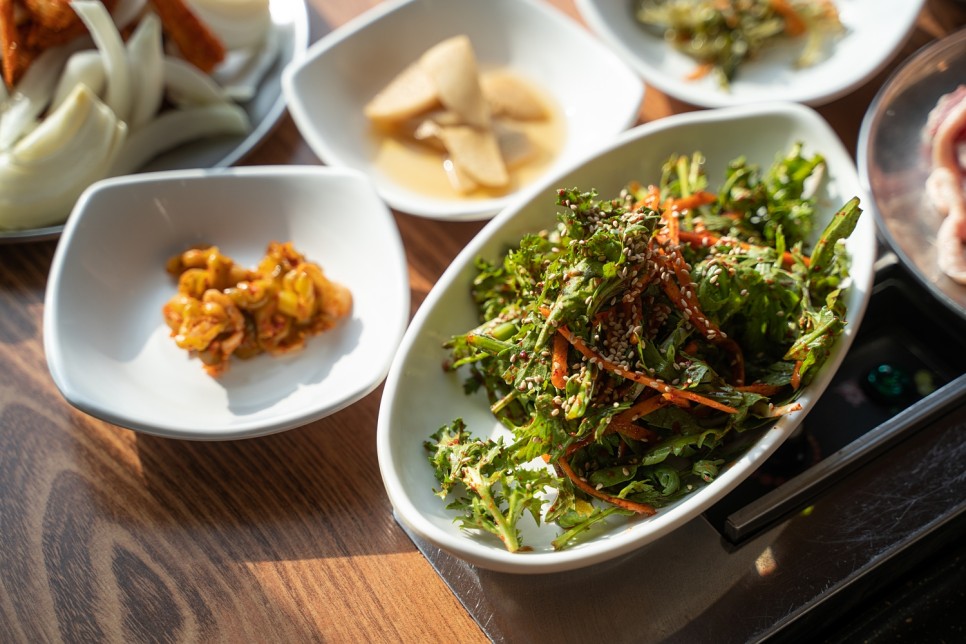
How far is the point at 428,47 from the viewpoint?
2.13 metres

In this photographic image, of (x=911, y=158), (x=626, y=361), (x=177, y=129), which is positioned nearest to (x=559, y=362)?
(x=626, y=361)

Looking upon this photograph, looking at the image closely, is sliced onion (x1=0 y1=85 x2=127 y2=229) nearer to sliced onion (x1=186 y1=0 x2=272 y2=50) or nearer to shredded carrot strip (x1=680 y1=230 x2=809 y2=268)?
sliced onion (x1=186 y1=0 x2=272 y2=50)

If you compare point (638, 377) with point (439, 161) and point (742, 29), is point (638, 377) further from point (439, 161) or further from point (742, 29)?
point (742, 29)

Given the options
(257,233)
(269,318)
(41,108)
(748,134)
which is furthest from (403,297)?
→ (41,108)

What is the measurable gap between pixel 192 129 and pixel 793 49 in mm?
1602

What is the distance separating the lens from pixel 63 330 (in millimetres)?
1504

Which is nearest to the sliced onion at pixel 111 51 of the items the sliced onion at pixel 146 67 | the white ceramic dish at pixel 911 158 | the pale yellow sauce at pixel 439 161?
the sliced onion at pixel 146 67

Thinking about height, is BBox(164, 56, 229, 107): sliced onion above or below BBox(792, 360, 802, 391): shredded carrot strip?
above

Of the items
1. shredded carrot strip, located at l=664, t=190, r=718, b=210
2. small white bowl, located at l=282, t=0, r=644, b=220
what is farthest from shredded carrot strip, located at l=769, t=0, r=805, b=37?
shredded carrot strip, located at l=664, t=190, r=718, b=210

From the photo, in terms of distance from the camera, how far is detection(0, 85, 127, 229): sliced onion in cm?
167

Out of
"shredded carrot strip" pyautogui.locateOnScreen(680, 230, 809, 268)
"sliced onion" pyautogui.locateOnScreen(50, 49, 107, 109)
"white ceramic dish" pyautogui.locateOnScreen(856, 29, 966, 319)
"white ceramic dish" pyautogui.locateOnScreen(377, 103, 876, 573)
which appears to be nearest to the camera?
"white ceramic dish" pyautogui.locateOnScreen(377, 103, 876, 573)

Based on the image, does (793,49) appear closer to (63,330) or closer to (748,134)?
(748,134)

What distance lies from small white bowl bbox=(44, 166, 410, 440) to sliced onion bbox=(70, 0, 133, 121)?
0.26 m

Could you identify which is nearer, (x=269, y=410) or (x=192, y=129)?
(x=269, y=410)
